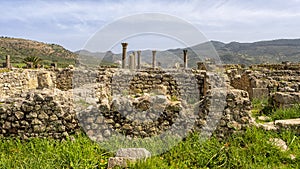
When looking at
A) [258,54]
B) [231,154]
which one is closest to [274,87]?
[231,154]

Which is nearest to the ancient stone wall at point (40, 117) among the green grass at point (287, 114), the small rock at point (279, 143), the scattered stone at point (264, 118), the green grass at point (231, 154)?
the green grass at point (231, 154)

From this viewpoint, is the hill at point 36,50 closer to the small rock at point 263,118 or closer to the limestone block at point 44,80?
the limestone block at point 44,80

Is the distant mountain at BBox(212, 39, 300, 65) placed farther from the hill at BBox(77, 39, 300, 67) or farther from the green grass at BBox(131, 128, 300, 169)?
the green grass at BBox(131, 128, 300, 169)

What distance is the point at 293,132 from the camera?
6691 millimetres

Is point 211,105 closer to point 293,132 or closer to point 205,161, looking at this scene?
point 205,161

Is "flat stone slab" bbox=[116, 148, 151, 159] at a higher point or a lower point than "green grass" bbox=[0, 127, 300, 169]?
higher

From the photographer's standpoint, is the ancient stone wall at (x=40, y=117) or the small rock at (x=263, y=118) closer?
the ancient stone wall at (x=40, y=117)

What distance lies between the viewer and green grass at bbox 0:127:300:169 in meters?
5.16

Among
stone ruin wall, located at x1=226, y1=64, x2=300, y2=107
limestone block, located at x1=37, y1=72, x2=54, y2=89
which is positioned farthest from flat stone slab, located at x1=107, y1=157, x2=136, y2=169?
limestone block, located at x1=37, y1=72, x2=54, y2=89

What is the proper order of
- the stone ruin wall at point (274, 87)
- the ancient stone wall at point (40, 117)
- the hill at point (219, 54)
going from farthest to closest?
the hill at point (219, 54)
the stone ruin wall at point (274, 87)
the ancient stone wall at point (40, 117)

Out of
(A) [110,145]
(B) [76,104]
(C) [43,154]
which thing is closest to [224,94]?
(A) [110,145]

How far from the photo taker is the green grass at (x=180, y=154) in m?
5.16

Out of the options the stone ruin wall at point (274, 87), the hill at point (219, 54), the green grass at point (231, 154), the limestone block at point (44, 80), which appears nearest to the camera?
the green grass at point (231, 154)

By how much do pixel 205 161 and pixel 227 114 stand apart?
1303mm
